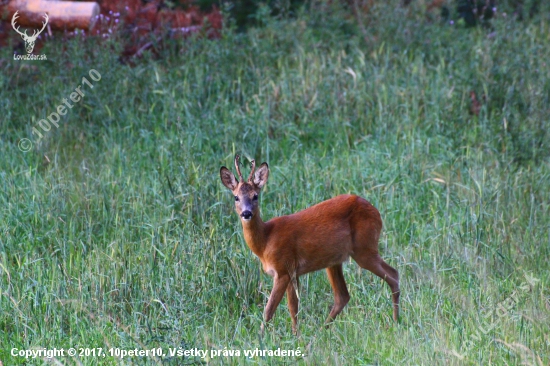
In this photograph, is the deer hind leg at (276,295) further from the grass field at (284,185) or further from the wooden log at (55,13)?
the wooden log at (55,13)

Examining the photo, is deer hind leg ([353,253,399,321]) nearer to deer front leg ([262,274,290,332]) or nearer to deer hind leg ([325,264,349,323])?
deer hind leg ([325,264,349,323])

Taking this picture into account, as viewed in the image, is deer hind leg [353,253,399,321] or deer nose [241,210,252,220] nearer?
deer nose [241,210,252,220]

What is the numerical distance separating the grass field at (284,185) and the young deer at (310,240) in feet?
0.70

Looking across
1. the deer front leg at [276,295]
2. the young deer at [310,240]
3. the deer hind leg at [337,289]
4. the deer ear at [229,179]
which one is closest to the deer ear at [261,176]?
the young deer at [310,240]

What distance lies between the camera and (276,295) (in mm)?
5348

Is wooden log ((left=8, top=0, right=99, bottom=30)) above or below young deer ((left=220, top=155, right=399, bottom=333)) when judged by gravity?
above

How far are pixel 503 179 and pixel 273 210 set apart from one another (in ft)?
7.03

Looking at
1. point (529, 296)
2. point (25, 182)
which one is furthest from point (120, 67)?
point (529, 296)

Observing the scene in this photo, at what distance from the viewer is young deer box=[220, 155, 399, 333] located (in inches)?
214

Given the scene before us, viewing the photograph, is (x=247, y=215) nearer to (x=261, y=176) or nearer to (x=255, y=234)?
(x=255, y=234)

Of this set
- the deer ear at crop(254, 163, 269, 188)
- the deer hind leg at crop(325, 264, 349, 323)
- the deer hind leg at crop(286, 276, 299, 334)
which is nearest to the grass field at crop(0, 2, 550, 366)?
the deer hind leg at crop(286, 276, 299, 334)

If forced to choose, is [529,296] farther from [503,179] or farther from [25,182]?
[25,182]

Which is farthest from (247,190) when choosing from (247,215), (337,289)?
(337,289)

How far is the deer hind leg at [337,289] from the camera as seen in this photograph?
5637 millimetres
